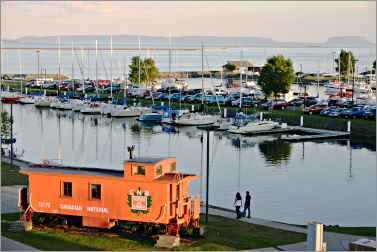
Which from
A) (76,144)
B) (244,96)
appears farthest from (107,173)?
Answer: (244,96)

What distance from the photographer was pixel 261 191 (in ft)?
120

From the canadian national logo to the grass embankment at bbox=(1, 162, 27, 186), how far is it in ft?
35.4

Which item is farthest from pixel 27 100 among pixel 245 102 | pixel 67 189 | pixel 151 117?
pixel 67 189

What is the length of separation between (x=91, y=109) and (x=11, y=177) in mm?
45005

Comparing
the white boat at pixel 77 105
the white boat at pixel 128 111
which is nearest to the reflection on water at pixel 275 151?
the white boat at pixel 128 111

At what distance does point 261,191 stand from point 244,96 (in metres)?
46.2

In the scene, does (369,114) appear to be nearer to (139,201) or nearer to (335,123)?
(335,123)

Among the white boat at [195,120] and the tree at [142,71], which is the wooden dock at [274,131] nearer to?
the white boat at [195,120]

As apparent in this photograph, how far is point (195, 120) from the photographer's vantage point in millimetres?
67312

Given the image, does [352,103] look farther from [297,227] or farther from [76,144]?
[297,227]

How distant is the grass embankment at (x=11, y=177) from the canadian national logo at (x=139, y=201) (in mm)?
10785

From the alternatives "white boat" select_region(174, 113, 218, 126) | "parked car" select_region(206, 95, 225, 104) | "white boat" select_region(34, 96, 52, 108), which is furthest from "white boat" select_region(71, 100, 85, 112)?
"white boat" select_region(174, 113, 218, 126)

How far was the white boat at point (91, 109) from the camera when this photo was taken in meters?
78.1

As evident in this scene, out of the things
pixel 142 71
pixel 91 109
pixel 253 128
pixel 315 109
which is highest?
pixel 142 71
